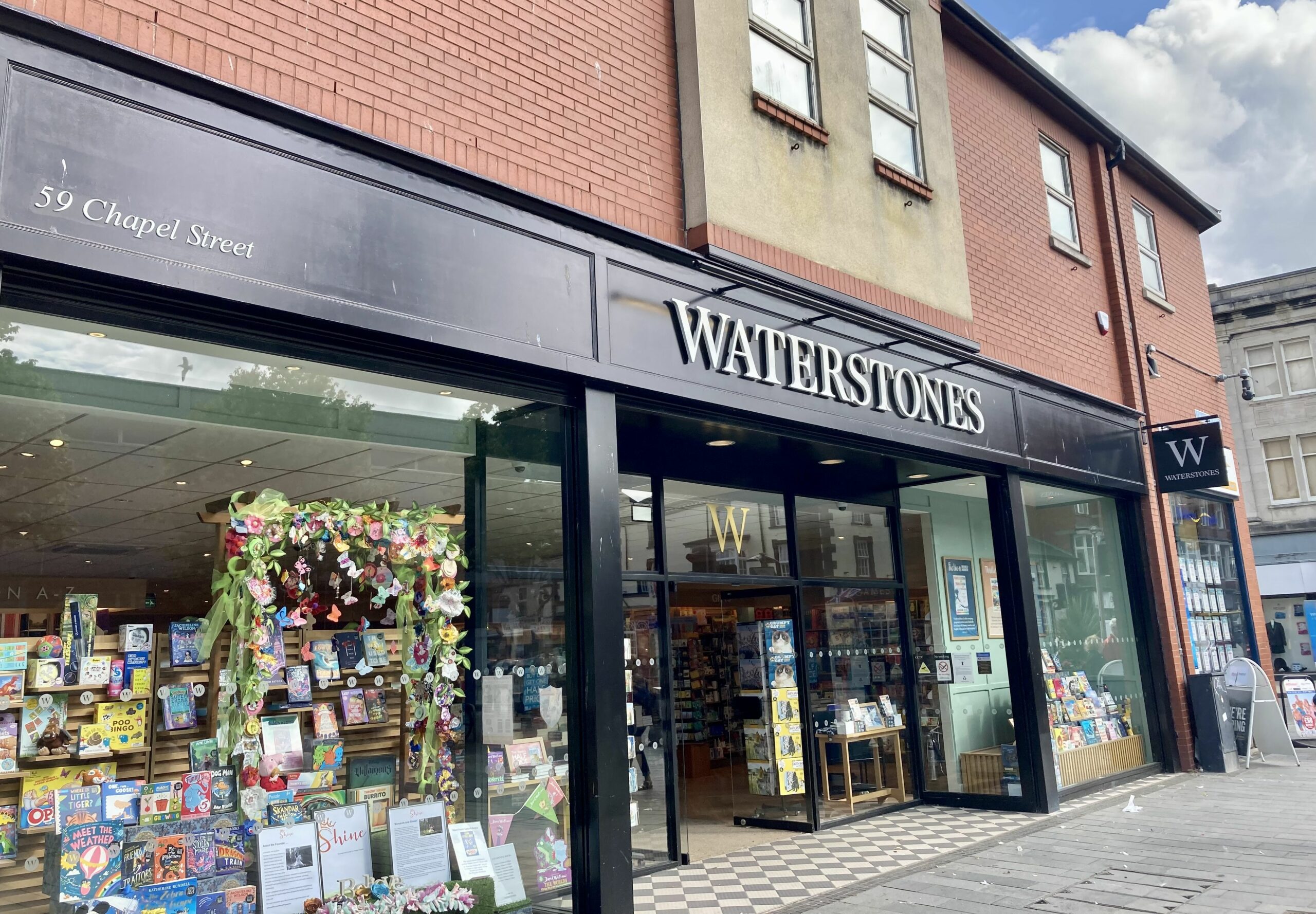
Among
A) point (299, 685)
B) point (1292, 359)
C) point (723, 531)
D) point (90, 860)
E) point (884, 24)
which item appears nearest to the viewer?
point (90, 860)

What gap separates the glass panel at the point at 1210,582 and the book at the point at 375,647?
9.78 meters

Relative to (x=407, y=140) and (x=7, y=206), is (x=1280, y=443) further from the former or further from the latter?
(x=7, y=206)

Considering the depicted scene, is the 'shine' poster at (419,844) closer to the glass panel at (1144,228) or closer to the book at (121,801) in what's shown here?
the book at (121,801)

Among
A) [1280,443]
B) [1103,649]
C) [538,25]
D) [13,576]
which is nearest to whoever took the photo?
[13,576]

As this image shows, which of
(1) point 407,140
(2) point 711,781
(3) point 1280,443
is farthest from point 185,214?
(3) point 1280,443

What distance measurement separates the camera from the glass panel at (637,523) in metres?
7.20

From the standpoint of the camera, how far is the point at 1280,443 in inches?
1051

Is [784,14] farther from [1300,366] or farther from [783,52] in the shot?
[1300,366]

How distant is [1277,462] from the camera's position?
87.6ft

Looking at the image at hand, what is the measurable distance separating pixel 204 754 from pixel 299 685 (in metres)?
0.50

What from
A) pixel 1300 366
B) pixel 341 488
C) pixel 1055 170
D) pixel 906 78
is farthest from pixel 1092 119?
pixel 1300 366

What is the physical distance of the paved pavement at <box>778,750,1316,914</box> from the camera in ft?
17.8

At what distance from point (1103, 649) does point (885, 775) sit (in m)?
3.25

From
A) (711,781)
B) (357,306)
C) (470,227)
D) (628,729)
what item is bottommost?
(711,781)
